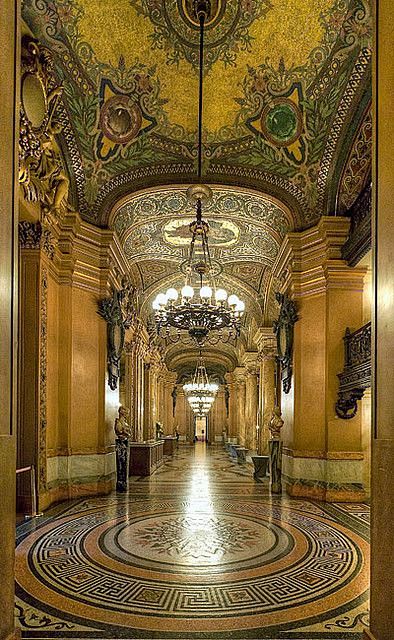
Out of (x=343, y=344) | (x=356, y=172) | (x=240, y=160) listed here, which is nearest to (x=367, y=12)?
(x=356, y=172)

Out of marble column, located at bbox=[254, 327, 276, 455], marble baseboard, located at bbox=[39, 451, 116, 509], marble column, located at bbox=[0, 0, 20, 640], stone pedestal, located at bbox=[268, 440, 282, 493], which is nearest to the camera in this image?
marble column, located at bbox=[0, 0, 20, 640]

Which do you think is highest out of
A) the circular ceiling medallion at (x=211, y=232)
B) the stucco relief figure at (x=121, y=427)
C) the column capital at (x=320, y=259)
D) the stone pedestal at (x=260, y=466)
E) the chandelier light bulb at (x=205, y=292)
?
the circular ceiling medallion at (x=211, y=232)

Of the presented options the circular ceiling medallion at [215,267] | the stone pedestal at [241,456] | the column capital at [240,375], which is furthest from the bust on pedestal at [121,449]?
the column capital at [240,375]

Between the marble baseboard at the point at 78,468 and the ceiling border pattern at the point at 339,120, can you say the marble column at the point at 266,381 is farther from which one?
the ceiling border pattern at the point at 339,120

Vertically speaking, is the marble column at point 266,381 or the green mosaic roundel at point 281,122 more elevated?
the green mosaic roundel at point 281,122

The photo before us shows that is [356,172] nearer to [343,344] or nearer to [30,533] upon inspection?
[343,344]

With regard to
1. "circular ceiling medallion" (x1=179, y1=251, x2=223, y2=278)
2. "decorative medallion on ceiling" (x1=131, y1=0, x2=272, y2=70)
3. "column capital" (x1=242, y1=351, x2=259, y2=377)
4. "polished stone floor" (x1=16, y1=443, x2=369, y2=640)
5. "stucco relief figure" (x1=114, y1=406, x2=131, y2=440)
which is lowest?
"polished stone floor" (x1=16, y1=443, x2=369, y2=640)

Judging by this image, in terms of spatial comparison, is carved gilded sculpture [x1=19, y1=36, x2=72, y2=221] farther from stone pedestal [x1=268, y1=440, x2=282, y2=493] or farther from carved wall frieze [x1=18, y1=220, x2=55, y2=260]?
stone pedestal [x1=268, y1=440, x2=282, y2=493]

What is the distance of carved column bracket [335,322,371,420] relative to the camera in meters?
8.00

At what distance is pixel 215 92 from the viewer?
8.62 meters

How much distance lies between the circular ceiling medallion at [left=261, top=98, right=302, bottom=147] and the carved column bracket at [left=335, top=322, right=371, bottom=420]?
344 centimetres

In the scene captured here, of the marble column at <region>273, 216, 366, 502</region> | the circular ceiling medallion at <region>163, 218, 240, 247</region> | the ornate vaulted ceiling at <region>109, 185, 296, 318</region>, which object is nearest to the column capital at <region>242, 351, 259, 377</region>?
the ornate vaulted ceiling at <region>109, 185, 296, 318</region>

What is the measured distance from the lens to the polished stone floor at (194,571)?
380 centimetres

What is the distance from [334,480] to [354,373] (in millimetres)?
1915
